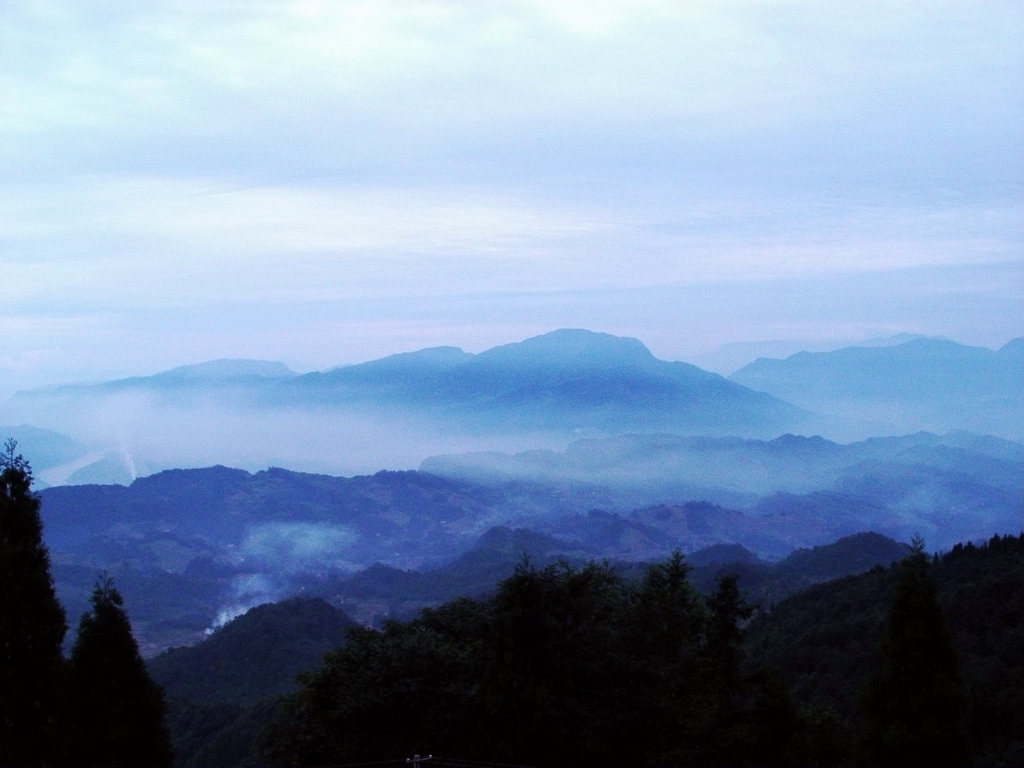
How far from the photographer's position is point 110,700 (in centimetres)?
1527

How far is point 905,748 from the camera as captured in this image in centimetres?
1584

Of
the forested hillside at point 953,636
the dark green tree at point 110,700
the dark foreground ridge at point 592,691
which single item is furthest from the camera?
the forested hillside at point 953,636

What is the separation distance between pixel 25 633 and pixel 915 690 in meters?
14.8

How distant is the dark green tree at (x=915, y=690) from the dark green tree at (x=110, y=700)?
1169 cm

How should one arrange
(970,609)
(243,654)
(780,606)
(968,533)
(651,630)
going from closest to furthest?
(651,630), (970,609), (780,606), (243,654), (968,533)

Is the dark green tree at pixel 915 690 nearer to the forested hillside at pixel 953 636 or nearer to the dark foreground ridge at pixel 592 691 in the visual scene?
the dark foreground ridge at pixel 592 691

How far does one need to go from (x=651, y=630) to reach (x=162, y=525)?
637 feet

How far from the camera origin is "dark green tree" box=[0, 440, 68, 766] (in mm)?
15758

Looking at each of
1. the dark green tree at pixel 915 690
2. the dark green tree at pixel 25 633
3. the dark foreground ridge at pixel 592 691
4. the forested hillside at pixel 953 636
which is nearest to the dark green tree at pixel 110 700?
the dark green tree at pixel 25 633

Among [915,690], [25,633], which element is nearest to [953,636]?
[915,690]

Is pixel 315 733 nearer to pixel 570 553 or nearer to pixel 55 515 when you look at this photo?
pixel 570 553

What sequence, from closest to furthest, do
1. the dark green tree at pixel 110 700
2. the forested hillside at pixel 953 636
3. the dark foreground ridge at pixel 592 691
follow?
the dark green tree at pixel 110 700 → the dark foreground ridge at pixel 592 691 → the forested hillside at pixel 953 636

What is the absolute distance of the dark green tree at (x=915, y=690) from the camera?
1575 cm

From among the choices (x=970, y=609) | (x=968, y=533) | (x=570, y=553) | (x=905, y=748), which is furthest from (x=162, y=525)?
(x=905, y=748)
